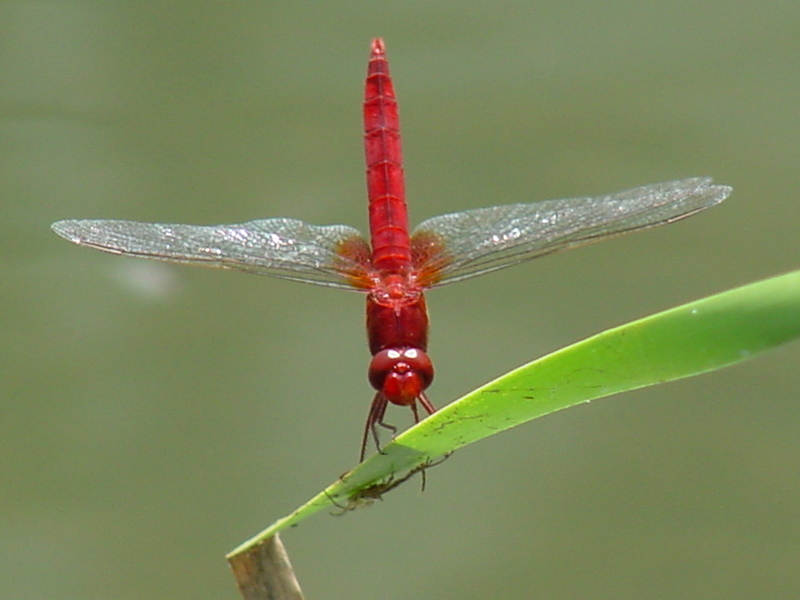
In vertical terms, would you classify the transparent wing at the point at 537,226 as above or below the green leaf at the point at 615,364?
above

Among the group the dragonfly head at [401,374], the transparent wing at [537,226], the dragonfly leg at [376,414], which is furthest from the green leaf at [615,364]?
the transparent wing at [537,226]

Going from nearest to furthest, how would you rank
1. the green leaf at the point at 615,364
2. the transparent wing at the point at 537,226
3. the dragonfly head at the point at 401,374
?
the green leaf at the point at 615,364
the dragonfly head at the point at 401,374
the transparent wing at the point at 537,226

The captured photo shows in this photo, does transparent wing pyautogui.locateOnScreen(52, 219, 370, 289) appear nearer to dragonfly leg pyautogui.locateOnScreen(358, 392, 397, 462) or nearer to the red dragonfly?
the red dragonfly

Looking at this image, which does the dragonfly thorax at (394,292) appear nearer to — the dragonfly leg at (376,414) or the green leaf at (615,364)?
the dragonfly leg at (376,414)

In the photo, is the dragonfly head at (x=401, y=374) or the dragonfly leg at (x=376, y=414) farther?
the dragonfly leg at (x=376, y=414)

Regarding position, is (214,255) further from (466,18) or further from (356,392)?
(466,18)

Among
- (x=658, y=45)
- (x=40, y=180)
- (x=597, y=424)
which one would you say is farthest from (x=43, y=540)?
(x=658, y=45)

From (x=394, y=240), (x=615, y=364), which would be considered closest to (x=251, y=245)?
(x=394, y=240)
